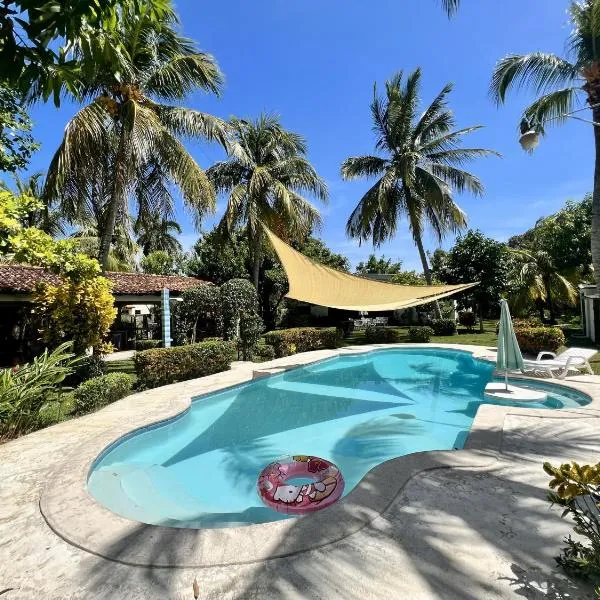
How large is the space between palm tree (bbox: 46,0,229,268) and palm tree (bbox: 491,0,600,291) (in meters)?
7.66

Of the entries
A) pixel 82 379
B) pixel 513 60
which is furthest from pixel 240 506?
pixel 513 60

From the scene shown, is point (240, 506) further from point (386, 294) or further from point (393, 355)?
point (393, 355)

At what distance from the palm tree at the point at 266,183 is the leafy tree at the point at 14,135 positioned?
746cm

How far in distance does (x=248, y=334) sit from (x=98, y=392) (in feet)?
18.6

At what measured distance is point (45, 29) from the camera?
5.31 ft

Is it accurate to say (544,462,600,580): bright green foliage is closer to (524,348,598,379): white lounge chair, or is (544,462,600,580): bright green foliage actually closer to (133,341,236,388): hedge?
(524,348,598,379): white lounge chair

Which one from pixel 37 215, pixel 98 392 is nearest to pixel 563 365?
pixel 98 392

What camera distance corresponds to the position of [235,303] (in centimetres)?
1138

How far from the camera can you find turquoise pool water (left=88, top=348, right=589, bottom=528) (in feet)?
13.6

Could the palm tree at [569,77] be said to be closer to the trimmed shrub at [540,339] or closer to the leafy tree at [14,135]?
the trimmed shrub at [540,339]

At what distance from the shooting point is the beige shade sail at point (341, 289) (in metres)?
9.26

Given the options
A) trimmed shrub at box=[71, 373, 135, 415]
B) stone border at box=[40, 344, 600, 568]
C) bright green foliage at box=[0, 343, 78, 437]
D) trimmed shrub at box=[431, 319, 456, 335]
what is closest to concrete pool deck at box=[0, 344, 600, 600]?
stone border at box=[40, 344, 600, 568]

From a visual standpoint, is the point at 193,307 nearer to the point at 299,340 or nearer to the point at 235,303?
the point at 235,303

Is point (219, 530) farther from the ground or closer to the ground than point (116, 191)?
closer to the ground
